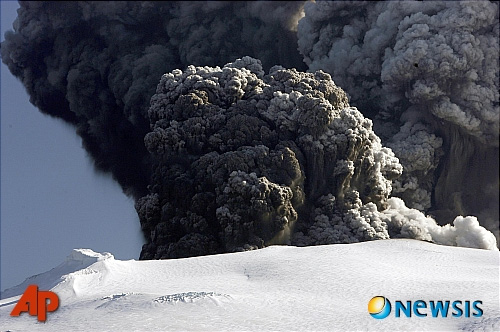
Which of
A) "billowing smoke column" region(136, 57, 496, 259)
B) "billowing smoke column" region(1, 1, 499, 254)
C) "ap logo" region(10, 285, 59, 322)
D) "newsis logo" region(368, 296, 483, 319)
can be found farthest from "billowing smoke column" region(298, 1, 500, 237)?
"ap logo" region(10, 285, 59, 322)

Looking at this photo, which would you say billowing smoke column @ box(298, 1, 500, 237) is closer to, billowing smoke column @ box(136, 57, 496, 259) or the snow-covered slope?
billowing smoke column @ box(136, 57, 496, 259)

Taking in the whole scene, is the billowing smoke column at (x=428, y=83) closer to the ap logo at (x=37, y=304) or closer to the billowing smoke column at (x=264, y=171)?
the billowing smoke column at (x=264, y=171)

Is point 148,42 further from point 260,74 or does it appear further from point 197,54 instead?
point 260,74

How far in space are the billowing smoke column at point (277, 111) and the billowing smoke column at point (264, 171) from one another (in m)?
0.05

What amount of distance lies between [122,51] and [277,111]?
14.6 m

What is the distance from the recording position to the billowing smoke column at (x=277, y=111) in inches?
1043

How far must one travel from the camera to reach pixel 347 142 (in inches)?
1087

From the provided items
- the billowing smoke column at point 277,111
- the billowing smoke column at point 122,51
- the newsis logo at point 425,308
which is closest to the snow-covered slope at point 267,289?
the newsis logo at point 425,308

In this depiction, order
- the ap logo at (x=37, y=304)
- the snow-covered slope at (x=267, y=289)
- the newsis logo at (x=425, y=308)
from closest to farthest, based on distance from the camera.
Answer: the snow-covered slope at (x=267, y=289)
the newsis logo at (x=425, y=308)
the ap logo at (x=37, y=304)

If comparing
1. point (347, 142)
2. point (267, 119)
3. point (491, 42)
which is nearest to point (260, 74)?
point (267, 119)

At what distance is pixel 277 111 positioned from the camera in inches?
1112

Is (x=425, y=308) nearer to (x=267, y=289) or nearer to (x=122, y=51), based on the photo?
(x=267, y=289)

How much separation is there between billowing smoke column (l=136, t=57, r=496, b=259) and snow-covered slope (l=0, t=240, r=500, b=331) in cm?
580

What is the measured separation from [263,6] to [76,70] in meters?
9.27
